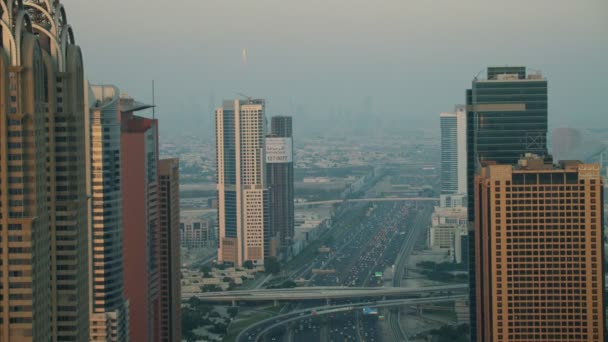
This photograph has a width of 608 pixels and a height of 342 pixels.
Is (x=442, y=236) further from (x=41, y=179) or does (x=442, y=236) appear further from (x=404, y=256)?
(x=41, y=179)

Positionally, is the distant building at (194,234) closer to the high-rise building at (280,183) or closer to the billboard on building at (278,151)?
the high-rise building at (280,183)

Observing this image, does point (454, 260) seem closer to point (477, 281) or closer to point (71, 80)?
point (477, 281)

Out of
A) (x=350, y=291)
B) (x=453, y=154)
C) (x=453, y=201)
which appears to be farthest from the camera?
(x=453, y=154)

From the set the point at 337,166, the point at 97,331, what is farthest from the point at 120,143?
the point at 337,166

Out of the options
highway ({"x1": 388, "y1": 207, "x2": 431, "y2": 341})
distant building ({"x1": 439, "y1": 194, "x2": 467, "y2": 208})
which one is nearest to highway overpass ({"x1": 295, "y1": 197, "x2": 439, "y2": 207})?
highway ({"x1": 388, "y1": 207, "x2": 431, "y2": 341})

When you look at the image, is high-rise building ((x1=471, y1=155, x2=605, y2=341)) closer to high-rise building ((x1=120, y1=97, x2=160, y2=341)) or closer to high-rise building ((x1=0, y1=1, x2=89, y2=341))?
high-rise building ((x1=120, y1=97, x2=160, y2=341))

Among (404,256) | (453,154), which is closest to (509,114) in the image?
(404,256)

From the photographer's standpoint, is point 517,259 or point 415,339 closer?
point 517,259
